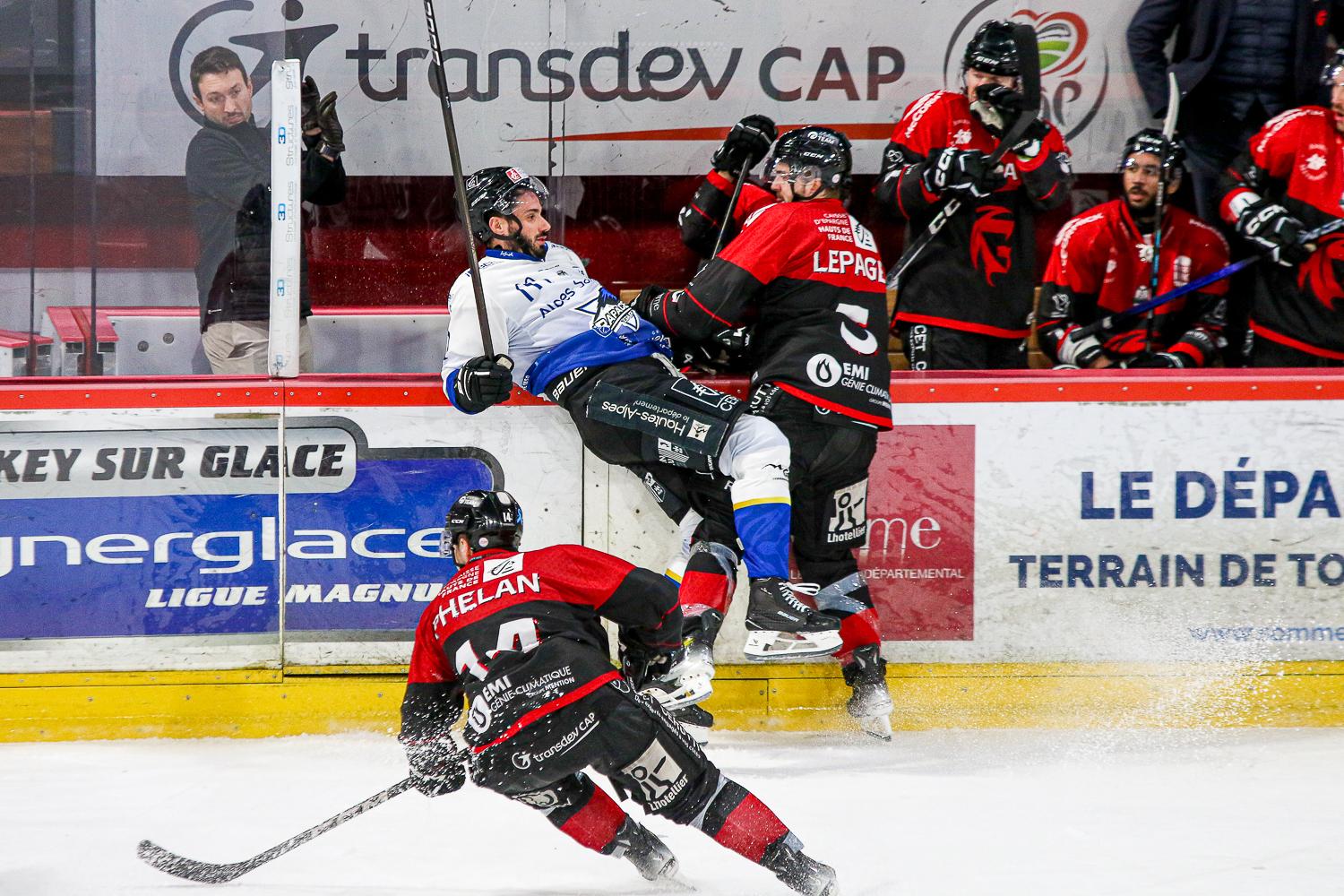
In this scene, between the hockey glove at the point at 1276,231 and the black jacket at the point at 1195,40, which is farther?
the black jacket at the point at 1195,40

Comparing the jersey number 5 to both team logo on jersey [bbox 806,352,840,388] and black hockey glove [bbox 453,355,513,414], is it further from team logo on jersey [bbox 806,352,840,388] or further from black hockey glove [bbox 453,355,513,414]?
team logo on jersey [bbox 806,352,840,388]

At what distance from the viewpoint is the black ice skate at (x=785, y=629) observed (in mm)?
3457

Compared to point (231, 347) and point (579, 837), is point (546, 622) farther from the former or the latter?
point (231, 347)

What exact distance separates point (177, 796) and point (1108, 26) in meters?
4.16

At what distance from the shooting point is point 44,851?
3.07 metres

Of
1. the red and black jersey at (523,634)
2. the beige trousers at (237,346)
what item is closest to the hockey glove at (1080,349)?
the red and black jersey at (523,634)

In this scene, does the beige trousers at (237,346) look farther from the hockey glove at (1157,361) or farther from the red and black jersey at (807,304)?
the hockey glove at (1157,361)

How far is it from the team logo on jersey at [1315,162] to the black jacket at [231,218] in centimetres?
317

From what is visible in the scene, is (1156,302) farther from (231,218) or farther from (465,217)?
(231,218)

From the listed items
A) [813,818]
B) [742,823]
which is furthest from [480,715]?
[813,818]

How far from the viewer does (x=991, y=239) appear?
13.7ft

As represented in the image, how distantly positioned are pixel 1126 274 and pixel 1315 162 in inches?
25.4

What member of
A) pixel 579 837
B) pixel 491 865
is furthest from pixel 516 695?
pixel 491 865

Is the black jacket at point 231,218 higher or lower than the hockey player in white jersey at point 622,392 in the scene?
higher
